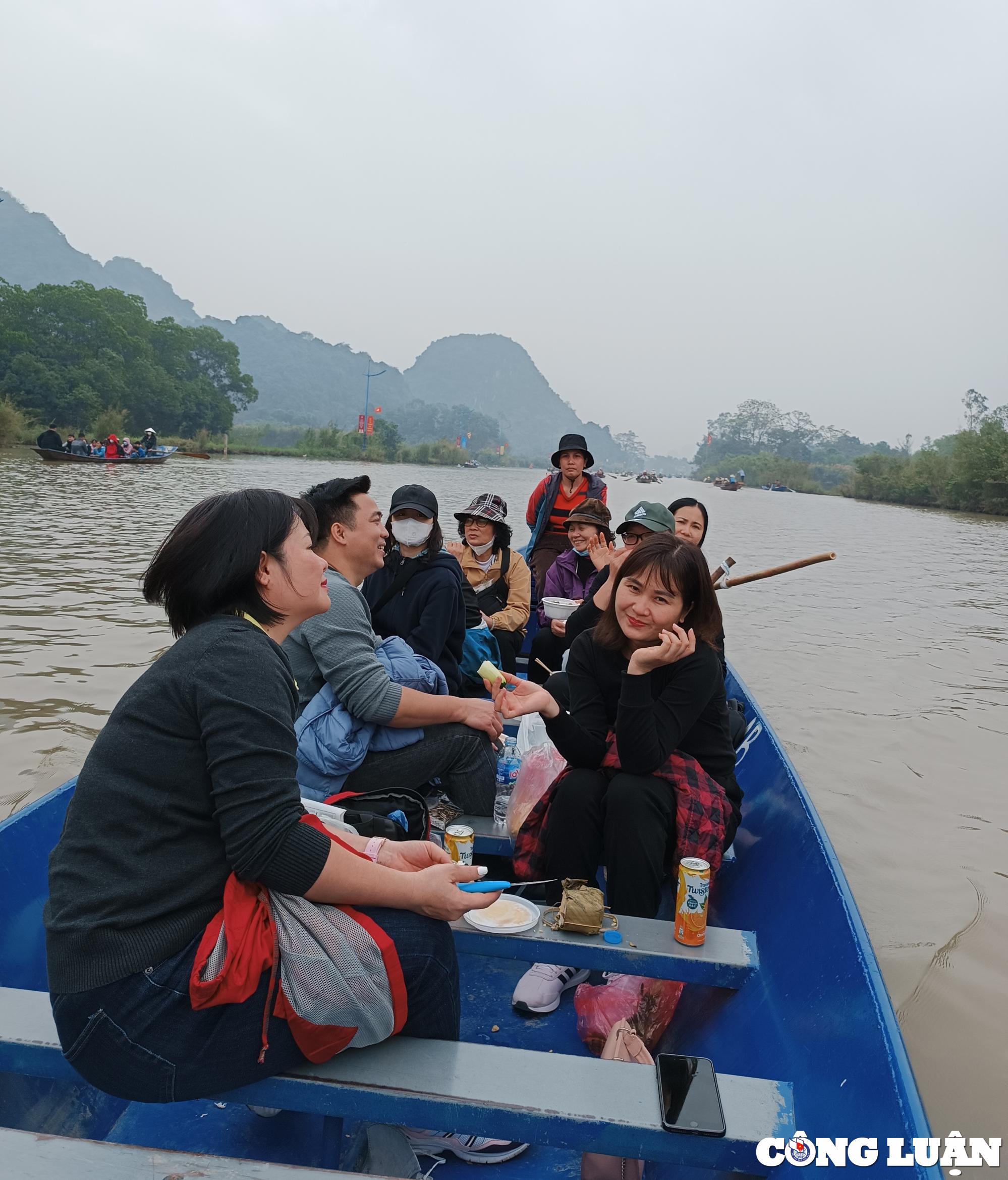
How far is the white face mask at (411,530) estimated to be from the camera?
3.37m

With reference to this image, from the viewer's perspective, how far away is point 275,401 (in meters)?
179

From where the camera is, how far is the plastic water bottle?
114 inches

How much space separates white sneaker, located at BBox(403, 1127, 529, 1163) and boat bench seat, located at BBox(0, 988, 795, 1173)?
461 mm

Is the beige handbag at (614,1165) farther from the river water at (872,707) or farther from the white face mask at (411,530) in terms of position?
the white face mask at (411,530)

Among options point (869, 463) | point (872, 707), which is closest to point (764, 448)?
point (869, 463)

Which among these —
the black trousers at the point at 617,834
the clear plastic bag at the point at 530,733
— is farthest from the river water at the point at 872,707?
the clear plastic bag at the point at 530,733

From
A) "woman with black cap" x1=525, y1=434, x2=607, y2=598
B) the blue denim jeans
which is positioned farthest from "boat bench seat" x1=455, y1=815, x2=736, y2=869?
"woman with black cap" x1=525, y1=434, x2=607, y2=598

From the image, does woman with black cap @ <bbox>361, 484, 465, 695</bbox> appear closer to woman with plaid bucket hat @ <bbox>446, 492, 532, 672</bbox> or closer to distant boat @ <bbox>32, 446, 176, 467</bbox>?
woman with plaid bucket hat @ <bbox>446, 492, 532, 672</bbox>

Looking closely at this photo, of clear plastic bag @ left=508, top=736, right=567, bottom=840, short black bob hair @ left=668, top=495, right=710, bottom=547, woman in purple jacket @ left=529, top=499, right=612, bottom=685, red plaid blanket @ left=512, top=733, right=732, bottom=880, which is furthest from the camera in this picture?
woman in purple jacket @ left=529, top=499, right=612, bottom=685

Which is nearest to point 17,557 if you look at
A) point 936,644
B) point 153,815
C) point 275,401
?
point 153,815

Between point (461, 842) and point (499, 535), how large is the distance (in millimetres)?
3055

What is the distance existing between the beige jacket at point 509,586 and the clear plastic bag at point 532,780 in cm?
227

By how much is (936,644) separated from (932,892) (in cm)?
722

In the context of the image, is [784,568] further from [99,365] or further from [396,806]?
[99,365]
